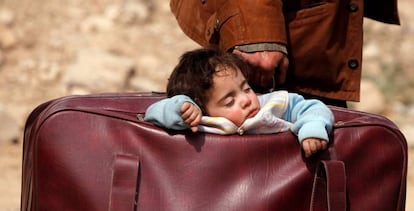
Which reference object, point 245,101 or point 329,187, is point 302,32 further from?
point 329,187

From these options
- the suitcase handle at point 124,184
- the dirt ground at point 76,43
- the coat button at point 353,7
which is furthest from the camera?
the dirt ground at point 76,43

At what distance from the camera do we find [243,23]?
290 cm

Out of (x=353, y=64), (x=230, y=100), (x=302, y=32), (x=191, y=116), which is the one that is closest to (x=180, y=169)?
(x=191, y=116)

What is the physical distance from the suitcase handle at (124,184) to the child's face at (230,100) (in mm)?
301

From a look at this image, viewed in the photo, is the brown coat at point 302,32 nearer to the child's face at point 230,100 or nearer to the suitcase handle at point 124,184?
the child's face at point 230,100

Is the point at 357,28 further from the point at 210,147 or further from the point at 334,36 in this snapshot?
the point at 210,147

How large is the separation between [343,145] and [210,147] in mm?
352

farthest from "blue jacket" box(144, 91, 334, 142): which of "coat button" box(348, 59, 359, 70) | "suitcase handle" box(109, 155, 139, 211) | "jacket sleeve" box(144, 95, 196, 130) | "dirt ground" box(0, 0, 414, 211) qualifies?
"dirt ground" box(0, 0, 414, 211)

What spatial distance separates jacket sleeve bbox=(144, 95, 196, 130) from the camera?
2.57 m

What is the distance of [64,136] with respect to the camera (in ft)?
8.47

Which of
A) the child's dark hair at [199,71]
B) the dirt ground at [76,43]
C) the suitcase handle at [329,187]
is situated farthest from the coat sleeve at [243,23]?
the dirt ground at [76,43]

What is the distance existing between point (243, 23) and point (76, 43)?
192 inches

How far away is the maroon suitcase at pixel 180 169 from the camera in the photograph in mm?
2545

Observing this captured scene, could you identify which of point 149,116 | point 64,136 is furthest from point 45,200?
point 149,116
